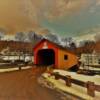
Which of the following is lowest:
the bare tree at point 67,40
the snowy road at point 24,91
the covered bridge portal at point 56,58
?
the snowy road at point 24,91

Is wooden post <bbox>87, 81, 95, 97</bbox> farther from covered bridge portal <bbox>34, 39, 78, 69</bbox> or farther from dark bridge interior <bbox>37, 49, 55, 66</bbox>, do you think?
dark bridge interior <bbox>37, 49, 55, 66</bbox>

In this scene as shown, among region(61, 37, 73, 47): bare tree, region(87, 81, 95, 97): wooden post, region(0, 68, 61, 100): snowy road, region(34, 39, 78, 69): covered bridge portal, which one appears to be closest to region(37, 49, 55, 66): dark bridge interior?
region(34, 39, 78, 69): covered bridge portal

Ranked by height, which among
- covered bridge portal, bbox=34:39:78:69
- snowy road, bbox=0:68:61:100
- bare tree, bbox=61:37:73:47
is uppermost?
bare tree, bbox=61:37:73:47

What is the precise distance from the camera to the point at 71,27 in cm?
489

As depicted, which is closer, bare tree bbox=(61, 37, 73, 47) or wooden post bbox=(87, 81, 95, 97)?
wooden post bbox=(87, 81, 95, 97)

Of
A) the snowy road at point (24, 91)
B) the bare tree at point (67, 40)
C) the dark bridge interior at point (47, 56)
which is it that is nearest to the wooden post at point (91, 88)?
the snowy road at point (24, 91)

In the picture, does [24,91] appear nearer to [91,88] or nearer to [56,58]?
[91,88]

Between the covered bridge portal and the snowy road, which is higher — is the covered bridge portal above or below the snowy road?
above

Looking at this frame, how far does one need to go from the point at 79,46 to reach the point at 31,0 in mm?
1475

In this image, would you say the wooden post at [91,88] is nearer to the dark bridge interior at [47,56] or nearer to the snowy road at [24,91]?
the snowy road at [24,91]

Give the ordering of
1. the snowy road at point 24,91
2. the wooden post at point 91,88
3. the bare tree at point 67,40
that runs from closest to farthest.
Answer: the snowy road at point 24,91
the wooden post at point 91,88
the bare tree at point 67,40

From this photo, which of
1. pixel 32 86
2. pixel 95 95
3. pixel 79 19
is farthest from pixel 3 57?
pixel 95 95

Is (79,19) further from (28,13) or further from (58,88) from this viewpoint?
(58,88)

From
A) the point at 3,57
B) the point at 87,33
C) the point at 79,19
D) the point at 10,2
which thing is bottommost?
the point at 3,57
